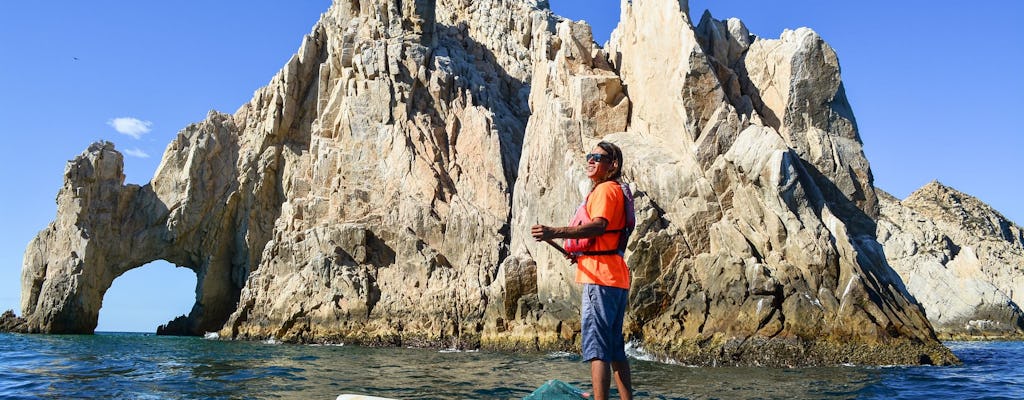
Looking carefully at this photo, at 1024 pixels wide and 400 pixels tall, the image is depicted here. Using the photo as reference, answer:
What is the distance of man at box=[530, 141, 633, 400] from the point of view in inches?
228

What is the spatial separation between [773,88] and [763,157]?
211 inches

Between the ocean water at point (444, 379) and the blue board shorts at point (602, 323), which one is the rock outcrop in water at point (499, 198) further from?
the blue board shorts at point (602, 323)

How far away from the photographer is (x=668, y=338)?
1981 cm

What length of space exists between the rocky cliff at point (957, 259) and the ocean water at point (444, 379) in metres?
21.9

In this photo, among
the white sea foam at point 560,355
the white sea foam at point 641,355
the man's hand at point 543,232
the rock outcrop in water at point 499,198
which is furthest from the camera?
the white sea foam at point 560,355

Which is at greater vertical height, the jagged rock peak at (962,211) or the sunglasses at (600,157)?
the jagged rock peak at (962,211)

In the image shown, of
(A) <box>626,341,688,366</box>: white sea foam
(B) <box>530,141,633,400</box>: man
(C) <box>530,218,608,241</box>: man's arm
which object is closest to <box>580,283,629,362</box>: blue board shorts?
(B) <box>530,141,633,400</box>: man

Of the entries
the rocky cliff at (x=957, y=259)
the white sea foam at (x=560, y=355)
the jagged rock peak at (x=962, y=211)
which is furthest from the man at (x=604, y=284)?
the jagged rock peak at (x=962, y=211)

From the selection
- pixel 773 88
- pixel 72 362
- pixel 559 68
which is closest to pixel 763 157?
pixel 773 88

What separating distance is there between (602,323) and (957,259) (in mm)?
43135

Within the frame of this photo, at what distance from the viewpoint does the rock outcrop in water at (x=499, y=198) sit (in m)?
19.2

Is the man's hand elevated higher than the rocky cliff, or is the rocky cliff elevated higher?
the rocky cliff

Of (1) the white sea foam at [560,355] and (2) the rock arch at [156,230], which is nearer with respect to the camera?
(1) the white sea foam at [560,355]

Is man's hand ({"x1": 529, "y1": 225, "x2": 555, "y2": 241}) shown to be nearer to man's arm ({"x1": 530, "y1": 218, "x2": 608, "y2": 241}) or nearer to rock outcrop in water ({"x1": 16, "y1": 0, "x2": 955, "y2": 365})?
man's arm ({"x1": 530, "y1": 218, "x2": 608, "y2": 241})
